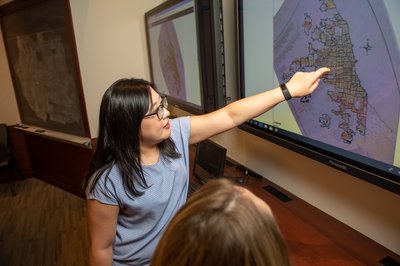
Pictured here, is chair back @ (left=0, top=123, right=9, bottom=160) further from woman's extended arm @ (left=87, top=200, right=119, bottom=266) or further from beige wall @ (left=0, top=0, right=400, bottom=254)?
woman's extended arm @ (left=87, top=200, right=119, bottom=266)

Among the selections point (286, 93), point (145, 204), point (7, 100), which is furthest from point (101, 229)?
point (7, 100)

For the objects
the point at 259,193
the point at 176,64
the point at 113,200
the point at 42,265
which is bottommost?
the point at 42,265

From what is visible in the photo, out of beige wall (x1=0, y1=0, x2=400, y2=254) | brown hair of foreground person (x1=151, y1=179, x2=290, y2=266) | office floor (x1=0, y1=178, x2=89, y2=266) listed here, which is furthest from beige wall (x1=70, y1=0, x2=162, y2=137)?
brown hair of foreground person (x1=151, y1=179, x2=290, y2=266)

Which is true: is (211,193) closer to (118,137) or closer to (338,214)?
(118,137)

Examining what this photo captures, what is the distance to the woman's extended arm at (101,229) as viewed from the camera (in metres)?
0.98

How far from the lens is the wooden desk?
40.8 inches

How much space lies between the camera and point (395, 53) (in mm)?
828

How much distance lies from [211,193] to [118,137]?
578mm

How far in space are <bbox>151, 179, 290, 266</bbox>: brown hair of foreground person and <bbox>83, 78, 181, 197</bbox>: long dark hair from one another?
530 millimetres

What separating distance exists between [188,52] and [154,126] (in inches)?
39.6

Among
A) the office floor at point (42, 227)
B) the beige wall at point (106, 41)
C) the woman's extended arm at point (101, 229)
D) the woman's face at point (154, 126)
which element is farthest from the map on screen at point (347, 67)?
the office floor at point (42, 227)

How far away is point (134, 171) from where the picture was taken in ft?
3.31

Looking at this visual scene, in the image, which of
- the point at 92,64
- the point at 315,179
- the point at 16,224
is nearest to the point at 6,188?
the point at 16,224

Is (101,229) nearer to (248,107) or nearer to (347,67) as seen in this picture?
(248,107)
